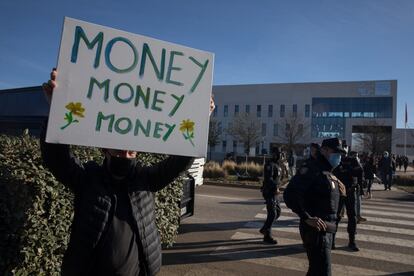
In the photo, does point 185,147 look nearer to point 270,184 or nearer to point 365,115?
point 270,184

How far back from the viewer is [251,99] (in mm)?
75875

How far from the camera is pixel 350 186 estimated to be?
731 cm

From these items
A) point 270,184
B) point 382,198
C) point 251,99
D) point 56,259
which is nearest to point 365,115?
point 251,99

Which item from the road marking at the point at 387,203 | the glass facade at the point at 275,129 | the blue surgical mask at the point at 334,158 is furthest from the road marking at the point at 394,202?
the glass facade at the point at 275,129

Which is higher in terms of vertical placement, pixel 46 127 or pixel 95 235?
pixel 46 127

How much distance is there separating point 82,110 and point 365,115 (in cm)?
7204

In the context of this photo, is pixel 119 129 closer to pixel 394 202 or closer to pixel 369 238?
pixel 369 238

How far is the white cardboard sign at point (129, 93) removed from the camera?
2.48 meters

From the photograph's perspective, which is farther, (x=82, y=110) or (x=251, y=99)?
(x=251, y=99)

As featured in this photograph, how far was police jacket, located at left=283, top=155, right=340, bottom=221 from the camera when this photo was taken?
12.7 ft

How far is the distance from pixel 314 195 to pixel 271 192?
3.62 metres

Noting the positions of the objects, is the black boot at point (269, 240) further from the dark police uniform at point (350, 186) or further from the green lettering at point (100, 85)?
the green lettering at point (100, 85)

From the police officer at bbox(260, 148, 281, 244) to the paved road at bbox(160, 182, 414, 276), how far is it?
26 cm

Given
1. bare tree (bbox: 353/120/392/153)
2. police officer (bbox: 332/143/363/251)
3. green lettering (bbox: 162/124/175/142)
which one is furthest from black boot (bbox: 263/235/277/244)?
bare tree (bbox: 353/120/392/153)
